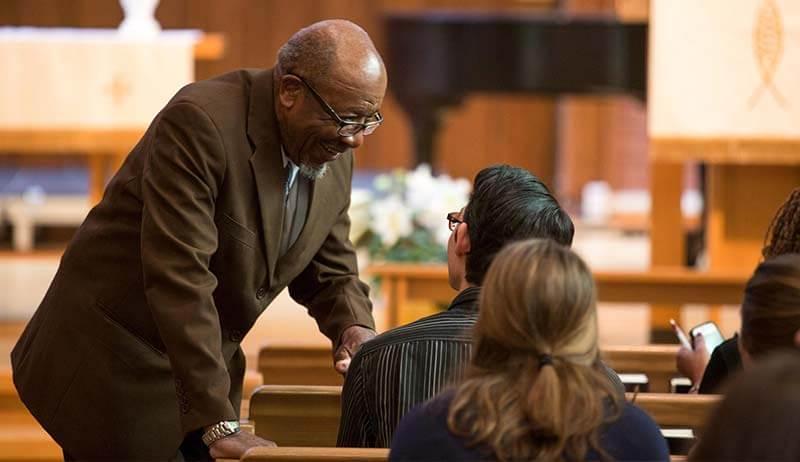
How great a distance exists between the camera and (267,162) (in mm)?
2682

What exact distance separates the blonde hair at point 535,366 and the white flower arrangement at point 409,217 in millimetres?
3488

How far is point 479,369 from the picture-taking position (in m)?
1.86

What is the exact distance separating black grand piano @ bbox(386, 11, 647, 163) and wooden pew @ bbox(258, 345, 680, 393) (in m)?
4.76

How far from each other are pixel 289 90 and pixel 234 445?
2.31 feet

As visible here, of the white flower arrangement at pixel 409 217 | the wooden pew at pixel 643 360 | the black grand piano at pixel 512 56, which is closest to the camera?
the wooden pew at pixel 643 360

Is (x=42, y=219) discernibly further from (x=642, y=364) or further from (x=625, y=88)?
(x=642, y=364)

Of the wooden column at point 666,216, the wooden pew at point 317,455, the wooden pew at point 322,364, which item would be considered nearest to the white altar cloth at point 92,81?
the wooden column at point 666,216

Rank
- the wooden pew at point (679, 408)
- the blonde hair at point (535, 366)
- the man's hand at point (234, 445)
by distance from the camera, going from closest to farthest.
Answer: the blonde hair at point (535, 366), the man's hand at point (234, 445), the wooden pew at point (679, 408)

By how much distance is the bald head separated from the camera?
8.36ft

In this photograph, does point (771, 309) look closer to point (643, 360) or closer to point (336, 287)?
point (336, 287)

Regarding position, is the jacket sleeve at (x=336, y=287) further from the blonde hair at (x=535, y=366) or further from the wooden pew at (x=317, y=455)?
the blonde hair at (x=535, y=366)

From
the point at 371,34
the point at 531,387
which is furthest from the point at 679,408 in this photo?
the point at 371,34

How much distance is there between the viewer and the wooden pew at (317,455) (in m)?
2.09

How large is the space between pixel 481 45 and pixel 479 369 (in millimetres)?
7138
